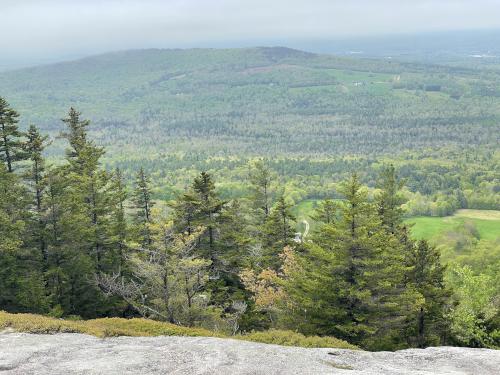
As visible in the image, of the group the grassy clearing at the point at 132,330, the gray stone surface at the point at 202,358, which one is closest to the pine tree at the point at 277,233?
the grassy clearing at the point at 132,330

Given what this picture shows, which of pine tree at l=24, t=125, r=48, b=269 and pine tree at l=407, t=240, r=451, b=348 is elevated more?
pine tree at l=24, t=125, r=48, b=269

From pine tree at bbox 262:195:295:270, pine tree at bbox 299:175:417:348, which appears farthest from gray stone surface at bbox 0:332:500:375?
pine tree at bbox 262:195:295:270

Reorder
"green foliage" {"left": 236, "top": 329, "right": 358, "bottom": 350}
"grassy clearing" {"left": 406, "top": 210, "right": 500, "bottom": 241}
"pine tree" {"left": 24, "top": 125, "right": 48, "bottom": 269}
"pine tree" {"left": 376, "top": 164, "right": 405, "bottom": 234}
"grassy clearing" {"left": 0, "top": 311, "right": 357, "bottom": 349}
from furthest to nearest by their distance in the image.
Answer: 1. "grassy clearing" {"left": 406, "top": 210, "right": 500, "bottom": 241}
2. "pine tree" {"left": 376, "top": 164, "right": 405, "bottom": 234}
3. "pine tree" {"left": 24, "top": 125, "right": 48, "bottom": 269}
4. "green foliage" {"left": 236, "top": 329, "right": 358, "bottom": 350}
5. "grassy clearing" {"left": 0, "top": 311, "right": 357, "bottom": 349}

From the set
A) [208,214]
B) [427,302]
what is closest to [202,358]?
[427,302]

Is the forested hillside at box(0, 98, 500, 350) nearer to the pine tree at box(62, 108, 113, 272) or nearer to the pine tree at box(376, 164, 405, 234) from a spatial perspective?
the pine tree at box(62, 108, 113, 272)

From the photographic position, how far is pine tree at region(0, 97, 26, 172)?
43.7m

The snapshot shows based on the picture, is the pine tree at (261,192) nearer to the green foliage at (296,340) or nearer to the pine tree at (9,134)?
the pine tree at (9,134)

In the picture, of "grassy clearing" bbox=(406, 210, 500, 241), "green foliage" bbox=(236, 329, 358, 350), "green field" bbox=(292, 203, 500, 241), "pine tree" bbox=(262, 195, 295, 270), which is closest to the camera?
"green foliage" bbox=(236, 329, 358, 350)

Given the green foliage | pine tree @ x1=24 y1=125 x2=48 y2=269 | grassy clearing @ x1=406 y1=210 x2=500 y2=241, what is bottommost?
grassy clearing @ x1=406 y1=210 x2=500 y2=241

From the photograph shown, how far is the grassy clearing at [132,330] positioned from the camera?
30.1 meters

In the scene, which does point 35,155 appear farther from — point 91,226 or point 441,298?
point 441,298

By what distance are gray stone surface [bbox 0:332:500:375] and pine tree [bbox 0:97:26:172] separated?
2045cm

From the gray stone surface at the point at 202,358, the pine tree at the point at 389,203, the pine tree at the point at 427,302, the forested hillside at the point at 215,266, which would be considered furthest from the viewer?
the pine tree at the point at 389,203

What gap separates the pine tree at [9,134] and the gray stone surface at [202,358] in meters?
20.4
